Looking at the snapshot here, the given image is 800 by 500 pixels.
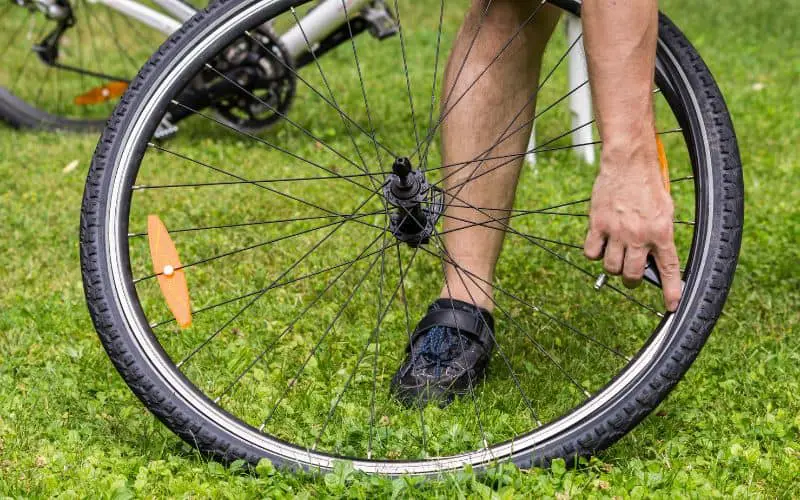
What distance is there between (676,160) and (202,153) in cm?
180

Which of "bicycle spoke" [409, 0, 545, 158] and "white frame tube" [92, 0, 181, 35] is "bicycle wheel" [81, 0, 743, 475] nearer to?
"bicycle spoke" [409, 0, 545, 158]

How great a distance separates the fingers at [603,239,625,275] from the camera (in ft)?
6.26

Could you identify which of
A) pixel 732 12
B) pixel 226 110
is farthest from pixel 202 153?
pixel 732 12

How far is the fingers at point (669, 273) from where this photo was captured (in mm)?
1902

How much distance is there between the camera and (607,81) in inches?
73.5

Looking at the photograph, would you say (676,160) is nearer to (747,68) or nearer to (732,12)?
(747,68)

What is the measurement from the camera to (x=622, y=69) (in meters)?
1.85

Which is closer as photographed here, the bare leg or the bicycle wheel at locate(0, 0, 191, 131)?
the bare leg

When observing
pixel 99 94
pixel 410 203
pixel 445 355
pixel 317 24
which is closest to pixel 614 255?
pixel 410 203

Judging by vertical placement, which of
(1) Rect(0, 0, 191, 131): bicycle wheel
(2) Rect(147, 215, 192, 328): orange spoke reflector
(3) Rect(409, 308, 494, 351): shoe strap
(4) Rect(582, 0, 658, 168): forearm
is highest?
(4) Rect(582, 0, 658, 168): forearm

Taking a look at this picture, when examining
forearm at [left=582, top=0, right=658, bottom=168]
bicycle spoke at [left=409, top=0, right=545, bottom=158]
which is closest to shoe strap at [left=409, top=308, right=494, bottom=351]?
bicycle spoke at [left=409, top=0, right=545, bottom=158]

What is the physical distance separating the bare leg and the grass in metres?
0.25

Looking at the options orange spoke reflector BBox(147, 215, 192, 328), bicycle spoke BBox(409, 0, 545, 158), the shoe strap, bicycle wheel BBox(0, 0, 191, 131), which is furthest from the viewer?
bicycle wheel BBox(0, 0, 191, 131)

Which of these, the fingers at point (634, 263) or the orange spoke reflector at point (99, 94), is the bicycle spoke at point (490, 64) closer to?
the fingers at point (634, 263)
